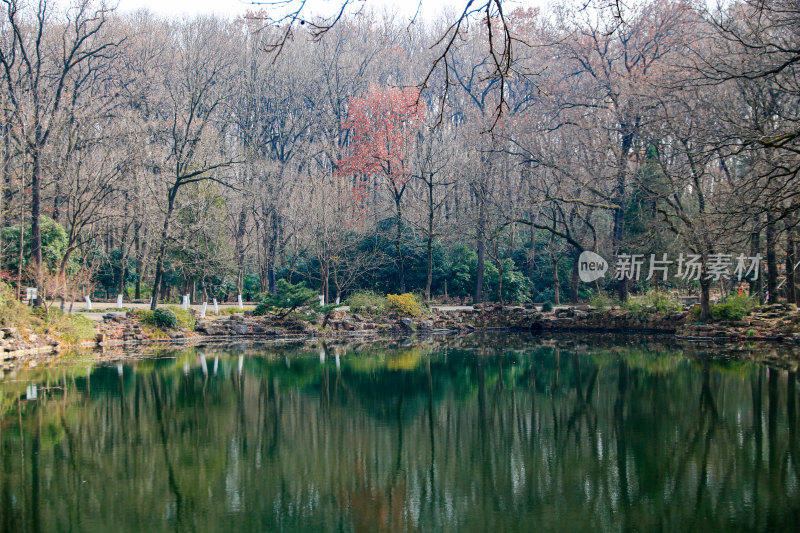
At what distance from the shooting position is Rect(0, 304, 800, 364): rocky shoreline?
2061 cm

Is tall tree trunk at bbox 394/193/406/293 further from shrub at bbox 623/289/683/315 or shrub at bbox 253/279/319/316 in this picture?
shrub at bbox 623/289/683/315

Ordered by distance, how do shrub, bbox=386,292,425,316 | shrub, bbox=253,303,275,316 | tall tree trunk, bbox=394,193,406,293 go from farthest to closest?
1. tall tree trunk, bbox=394,193,406,293
2. shrub, bbox=386,292,425,316
3. shrub, bbox=253,303,275,316

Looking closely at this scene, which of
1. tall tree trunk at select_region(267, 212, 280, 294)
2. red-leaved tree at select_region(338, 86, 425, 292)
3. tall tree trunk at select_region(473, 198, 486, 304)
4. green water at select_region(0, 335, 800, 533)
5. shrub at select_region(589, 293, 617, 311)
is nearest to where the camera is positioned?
green water at select_region(0, 335, 800, 533)

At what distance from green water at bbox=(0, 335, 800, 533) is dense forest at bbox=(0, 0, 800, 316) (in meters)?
8.68

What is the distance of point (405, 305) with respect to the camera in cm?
2798

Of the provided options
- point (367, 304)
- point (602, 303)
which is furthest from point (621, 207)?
point (367, 304)

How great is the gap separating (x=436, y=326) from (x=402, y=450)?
19.7 m

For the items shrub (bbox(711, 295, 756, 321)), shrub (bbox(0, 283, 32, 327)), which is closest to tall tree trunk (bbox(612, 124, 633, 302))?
shrub (bbox(711, 295, 756, 321))

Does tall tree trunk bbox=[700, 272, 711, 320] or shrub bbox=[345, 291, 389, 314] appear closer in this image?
tall tree trunk bbox=[700, 272, 711, 320]

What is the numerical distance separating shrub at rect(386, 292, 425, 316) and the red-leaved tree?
239 centimetres

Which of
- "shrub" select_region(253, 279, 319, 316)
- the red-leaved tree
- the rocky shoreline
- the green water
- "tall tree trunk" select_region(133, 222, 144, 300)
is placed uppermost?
the red-leaved tree

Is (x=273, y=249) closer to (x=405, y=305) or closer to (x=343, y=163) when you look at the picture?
(x=343, y=163)

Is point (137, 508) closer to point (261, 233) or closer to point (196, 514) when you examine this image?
point (196, 514)

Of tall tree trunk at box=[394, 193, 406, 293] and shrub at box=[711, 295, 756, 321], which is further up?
tall tree trunk at box=[394, 193, 406, 293]
